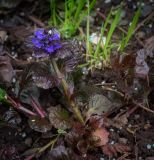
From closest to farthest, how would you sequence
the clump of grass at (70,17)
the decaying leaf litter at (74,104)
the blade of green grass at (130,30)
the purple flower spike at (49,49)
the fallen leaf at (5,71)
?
1. the purple flower spike at (49,49)
2. the decaying leaf litter at (74,104)
3. the fallen leaf at (5,71)
4. the blade of green grass at (130,30)
5. the clump of grass at (70,17)

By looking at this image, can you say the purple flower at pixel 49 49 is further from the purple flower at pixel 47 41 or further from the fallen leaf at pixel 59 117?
the fallen leaf at pixel 59 117

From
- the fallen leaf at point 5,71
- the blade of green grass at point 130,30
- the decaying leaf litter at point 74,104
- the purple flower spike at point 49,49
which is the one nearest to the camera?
the purple flower spike at point 49,49

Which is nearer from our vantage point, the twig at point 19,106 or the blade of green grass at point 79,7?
the twig at point 19,106

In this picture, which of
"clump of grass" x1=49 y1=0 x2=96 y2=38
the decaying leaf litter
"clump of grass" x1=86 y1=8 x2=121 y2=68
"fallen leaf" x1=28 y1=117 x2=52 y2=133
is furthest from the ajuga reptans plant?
"clump of grass" x1=49 y1=0 x2=96 y2=38

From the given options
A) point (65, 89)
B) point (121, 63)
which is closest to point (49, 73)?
point (65, 89)

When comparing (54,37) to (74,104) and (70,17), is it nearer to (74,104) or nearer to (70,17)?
(74,104)

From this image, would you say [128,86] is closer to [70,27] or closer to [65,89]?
[65,89]

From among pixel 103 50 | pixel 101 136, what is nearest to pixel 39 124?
pixel 101 136

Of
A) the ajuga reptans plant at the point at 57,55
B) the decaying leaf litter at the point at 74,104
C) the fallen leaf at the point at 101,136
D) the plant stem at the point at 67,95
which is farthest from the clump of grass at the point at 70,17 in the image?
the fallen leaf at the point at 101,136
